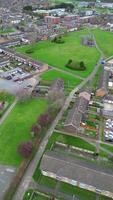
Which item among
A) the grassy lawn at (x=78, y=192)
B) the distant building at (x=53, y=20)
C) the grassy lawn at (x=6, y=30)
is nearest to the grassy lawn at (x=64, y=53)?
the grassy lawn at (x=6, y=30)

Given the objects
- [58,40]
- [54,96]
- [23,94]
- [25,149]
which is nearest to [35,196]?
[25,149]

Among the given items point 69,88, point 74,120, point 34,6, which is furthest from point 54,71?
point 34,6

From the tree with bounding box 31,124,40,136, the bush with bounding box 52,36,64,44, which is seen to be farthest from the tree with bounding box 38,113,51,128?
the bush with bounding box 52,36,64,44

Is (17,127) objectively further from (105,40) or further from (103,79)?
(105,40)

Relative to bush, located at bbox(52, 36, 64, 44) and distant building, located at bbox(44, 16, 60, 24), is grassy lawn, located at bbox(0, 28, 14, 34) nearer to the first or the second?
distant building, located at bbox(44, 16, 60, 24)

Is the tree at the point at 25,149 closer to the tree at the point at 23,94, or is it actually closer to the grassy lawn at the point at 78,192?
the grassy lawn at the point at 78,192

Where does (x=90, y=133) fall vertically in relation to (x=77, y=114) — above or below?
below
